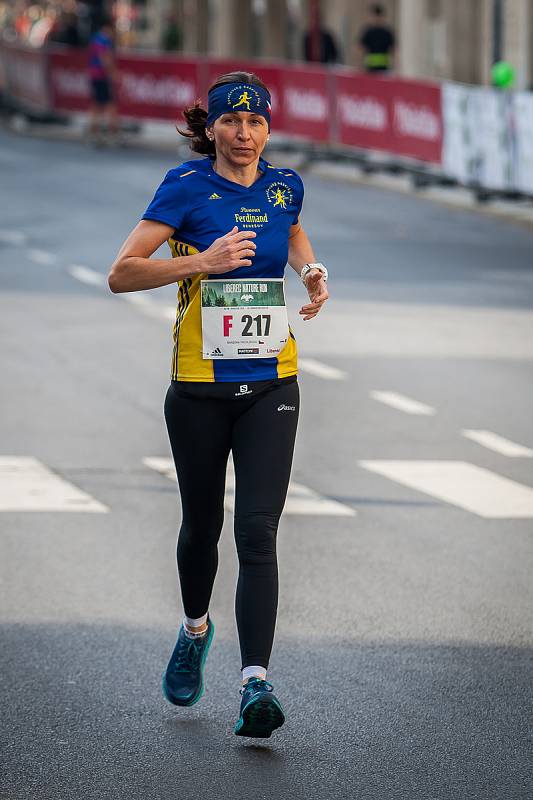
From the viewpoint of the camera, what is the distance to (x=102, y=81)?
33.6 m

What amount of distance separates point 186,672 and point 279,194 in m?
1.51

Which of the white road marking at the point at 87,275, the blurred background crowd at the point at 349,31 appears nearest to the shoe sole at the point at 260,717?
the white road marking at the point at 87,275

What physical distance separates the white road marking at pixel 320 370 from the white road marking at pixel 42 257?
5.68 metres

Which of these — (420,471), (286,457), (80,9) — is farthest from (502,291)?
(80,9)

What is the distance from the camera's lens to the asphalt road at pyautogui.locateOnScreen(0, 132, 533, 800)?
536 cm

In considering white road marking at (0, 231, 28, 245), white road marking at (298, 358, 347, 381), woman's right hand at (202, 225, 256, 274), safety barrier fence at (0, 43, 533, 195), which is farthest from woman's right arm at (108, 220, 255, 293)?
safety barrier fence at (0, 43, 533, 195)

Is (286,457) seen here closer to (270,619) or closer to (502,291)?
(270,619)

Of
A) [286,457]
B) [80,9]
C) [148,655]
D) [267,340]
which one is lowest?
[80,9]

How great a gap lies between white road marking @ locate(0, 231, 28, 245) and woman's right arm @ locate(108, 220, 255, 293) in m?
14.0

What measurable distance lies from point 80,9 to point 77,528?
4341 cm

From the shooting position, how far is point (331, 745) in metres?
5.48

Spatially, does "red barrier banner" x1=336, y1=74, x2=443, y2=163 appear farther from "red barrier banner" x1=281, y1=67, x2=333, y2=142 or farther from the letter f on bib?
the letter f on bib

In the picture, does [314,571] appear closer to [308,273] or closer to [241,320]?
[308,273]

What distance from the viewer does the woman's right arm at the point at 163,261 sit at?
5410 mm
